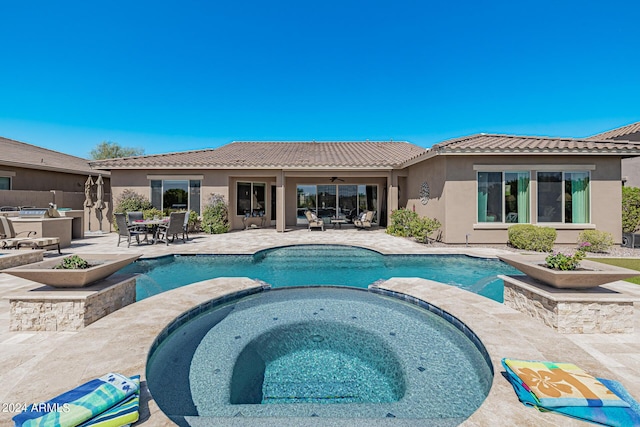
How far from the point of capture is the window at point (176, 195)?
49.9 ft

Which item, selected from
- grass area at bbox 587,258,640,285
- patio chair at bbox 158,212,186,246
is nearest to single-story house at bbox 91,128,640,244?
grass area at bbox 587,258,640,285

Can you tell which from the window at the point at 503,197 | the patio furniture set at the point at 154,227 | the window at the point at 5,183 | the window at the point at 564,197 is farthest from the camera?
the window at the point at 5,183

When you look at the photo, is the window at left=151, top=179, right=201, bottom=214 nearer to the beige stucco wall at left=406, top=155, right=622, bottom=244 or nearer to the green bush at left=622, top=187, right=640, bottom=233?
the beige stucco wall at left=406, top=155, right=622, bottom=244

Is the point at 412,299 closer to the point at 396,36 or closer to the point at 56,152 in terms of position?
the point at 396,36

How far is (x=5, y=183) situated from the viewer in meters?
15.0

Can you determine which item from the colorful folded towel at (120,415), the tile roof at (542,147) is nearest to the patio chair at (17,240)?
the colorful folded towel at (120,415)

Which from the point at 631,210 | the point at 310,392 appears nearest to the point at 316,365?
the point at 310,392

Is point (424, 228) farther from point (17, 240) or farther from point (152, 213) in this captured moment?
point (17, 240)

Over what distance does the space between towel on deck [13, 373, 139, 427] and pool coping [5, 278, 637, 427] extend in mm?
244

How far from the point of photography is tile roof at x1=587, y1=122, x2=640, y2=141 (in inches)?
545

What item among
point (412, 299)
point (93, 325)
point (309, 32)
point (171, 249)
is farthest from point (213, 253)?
point (309, 32)

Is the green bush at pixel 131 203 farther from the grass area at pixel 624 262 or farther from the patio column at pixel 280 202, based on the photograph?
the grass area at pixel 624 262

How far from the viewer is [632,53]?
15609 millimetres

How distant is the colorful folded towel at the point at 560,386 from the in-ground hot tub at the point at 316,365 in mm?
513
